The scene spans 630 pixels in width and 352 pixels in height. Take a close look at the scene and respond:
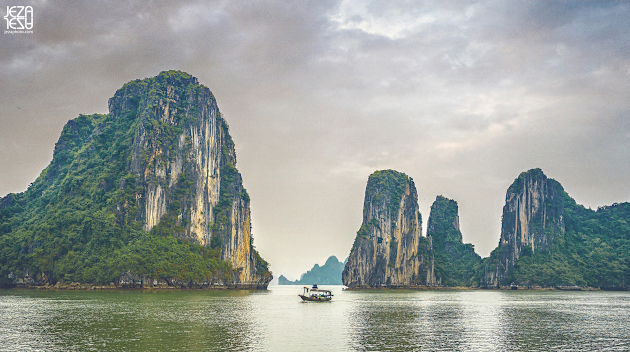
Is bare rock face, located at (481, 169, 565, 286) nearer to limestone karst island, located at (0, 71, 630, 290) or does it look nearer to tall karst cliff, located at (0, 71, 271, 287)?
limestone karst island, located at (0, 71, 630, 290)

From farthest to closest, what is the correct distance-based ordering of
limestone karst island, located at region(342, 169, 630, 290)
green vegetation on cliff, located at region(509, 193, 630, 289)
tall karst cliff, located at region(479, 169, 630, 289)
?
limestone karst island, located at region(342, 169, 630, 290)
tall karst cliff, located at region(479, 169, 630, 289)
green vegetation on cliff, located at region(509, 193, 630, 289)

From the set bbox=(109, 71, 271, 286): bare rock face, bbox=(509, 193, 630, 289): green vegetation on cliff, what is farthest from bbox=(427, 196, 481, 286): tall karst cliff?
bbox=(109, 71, 271, 286): bare rock face

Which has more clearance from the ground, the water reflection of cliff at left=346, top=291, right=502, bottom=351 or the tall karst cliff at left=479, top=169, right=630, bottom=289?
the tall karst cliff at left=479, top=169, right=630, bottom=289

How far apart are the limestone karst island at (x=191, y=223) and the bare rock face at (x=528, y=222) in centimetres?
32

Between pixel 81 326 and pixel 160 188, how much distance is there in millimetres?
77505

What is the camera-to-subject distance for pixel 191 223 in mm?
113812

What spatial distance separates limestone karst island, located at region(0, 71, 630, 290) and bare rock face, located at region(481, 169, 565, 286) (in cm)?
32

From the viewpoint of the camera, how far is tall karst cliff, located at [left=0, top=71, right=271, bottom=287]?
326 feet

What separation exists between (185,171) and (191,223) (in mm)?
12719

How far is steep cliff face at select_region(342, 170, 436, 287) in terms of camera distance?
507ft

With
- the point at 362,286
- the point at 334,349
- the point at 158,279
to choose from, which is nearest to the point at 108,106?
the point at 158,279

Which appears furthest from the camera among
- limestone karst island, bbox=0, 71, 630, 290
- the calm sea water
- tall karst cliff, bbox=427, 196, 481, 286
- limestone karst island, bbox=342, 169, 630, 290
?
tall karst cliff, bbox=427, 196, 481, 286

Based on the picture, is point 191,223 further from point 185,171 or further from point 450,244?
point 450,244

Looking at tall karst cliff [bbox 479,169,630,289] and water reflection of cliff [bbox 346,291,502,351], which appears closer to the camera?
water reflection of cliff [bbox 346,291,502,351]
